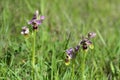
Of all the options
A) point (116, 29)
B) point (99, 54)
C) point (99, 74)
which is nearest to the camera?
point (99, 74)

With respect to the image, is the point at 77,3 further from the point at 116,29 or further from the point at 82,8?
the point at 116,29

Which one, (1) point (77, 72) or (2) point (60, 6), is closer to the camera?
(1) point (77, 72)

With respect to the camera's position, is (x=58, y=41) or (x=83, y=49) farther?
(x=58, y=41)

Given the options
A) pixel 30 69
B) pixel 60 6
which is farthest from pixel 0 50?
pixel 60 6

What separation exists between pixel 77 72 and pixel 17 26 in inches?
43.2

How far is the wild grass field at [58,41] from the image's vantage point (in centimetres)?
288

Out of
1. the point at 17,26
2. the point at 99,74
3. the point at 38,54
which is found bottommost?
the point at 99,74

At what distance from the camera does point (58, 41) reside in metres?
3.62

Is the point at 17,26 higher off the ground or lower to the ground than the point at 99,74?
higher

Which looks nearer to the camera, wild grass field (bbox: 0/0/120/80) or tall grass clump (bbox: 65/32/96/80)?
tall grass clump (bbox: 65/32/96/80)

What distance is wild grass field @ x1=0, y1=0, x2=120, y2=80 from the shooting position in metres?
2.88

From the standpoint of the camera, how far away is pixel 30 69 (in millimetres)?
2904

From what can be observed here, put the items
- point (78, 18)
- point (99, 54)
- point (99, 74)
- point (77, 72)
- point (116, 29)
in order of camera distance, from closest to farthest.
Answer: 1. point (77, 72)
2. point (99, 74)
3. point (99, 54)
4. point (116, 29)
5. point (78, 18)

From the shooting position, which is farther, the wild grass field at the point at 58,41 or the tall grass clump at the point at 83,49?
the wild grass field at the point at 58,41
